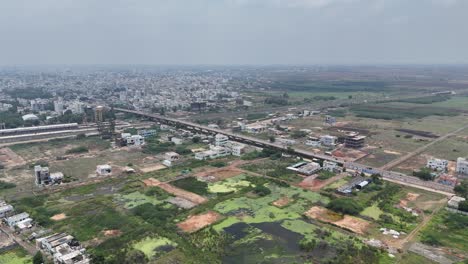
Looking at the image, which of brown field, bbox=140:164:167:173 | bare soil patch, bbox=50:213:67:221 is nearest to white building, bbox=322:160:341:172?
brown field, bbox=140:164:167:173

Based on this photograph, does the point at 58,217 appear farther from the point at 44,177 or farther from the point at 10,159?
the point at 10,159

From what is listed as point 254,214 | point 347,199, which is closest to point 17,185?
point 254,214

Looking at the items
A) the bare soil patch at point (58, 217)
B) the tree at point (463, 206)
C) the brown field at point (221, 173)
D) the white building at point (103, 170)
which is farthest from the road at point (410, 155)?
the bare soil patch at point (58, 217)

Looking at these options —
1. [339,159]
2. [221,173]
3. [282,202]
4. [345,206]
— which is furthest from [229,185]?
[339,159]

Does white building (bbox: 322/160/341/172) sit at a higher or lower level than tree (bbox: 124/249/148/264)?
higher

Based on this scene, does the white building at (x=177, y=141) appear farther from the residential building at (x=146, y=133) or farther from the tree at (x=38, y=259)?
the tree at (x=38, y=259)

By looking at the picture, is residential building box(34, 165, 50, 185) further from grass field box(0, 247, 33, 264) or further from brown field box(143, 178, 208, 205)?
grass field box(0, 247, 33, 264)
